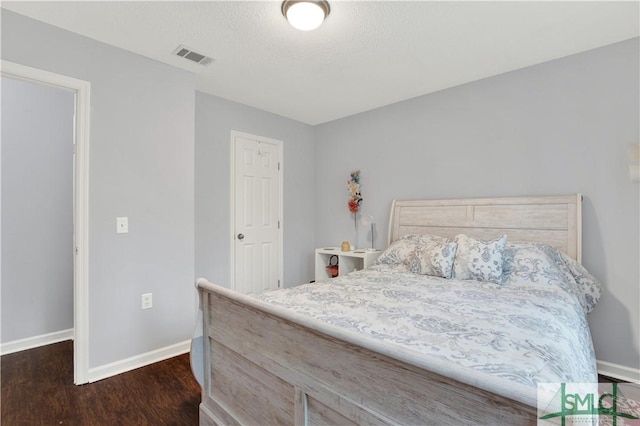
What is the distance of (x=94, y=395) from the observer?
6.70ft

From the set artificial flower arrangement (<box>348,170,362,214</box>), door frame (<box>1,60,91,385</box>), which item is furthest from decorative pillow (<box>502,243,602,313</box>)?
door frame (<box>1,60,91,385</box>)

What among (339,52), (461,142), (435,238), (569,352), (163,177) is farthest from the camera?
(461,142)

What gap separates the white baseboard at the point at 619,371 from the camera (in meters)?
2.25

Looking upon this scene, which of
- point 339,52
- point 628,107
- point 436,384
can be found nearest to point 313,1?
point 339,52

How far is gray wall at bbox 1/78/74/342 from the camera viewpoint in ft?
8.89

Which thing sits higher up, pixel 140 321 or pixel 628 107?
pixel 628 107

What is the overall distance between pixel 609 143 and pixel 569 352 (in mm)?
1952

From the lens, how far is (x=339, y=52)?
2.44m

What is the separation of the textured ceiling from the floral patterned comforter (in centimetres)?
175

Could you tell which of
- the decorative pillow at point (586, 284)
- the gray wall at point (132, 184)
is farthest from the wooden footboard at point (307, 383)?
the decorative pillow at point (586, 284)

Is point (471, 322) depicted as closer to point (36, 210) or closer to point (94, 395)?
point (94, 395)

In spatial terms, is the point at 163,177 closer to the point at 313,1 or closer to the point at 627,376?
the point at 313,1

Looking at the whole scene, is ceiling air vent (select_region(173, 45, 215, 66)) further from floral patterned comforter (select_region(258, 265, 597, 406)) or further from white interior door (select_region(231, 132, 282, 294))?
floral patterned comforter (select_region(258, 265, 597, 406))

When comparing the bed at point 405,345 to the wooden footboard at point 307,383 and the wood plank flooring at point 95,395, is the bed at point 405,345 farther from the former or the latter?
the wood plank flooring at point 95,395
